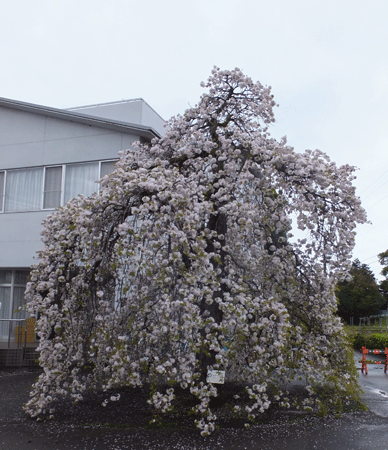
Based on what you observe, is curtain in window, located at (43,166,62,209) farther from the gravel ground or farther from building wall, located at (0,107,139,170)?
the gravel ground

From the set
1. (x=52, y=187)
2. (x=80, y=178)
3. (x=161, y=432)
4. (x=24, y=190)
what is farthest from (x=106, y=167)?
(x=161, y=432)

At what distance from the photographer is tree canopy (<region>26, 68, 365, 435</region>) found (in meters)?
6.02

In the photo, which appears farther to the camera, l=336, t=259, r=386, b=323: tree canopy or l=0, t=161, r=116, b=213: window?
l=336, t=259, r=386, b=323: tree canopy

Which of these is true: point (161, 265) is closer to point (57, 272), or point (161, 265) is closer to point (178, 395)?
point (57, 272)

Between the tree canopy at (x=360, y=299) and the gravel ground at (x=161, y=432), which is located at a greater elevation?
the tree canopy at (x=360, y=299)

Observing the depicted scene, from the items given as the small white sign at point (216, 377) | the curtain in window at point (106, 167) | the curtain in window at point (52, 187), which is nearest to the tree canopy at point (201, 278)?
the small white sign at point (216, 377)

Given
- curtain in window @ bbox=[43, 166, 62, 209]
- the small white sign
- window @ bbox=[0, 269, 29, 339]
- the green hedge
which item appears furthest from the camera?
the green hedge

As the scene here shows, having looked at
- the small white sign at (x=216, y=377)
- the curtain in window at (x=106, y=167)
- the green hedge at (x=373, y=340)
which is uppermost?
the curtain in window at (x=106, y=167)

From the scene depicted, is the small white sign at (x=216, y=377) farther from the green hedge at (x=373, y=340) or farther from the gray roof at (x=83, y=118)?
the green hedge at (x=373, y=340)

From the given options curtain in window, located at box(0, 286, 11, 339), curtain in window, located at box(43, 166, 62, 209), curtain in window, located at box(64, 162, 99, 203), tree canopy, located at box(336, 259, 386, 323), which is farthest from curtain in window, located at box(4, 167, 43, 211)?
tree canopy, located at box(336, 259, 386, 323)

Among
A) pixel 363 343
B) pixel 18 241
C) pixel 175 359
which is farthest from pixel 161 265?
pixel 363 343

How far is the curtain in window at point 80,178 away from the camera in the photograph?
14523mm

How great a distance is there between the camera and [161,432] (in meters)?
6.50

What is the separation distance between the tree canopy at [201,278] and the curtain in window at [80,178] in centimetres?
673
